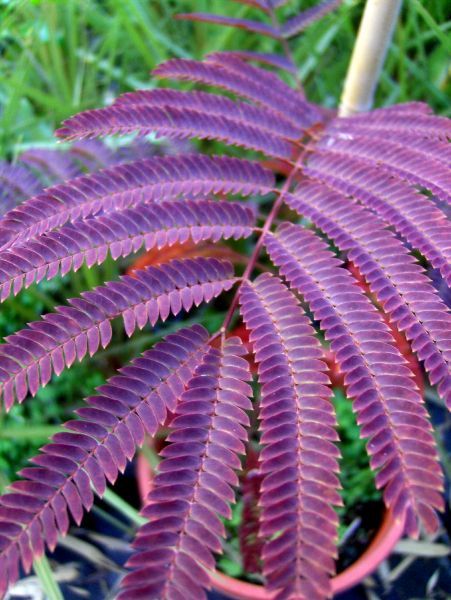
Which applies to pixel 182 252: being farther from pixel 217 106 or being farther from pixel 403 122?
pixel 403 122

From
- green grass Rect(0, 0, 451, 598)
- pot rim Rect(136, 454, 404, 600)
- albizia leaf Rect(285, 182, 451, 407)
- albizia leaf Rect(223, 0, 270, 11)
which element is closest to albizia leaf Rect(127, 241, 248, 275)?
green grass Rect(0, 0, 451, 598)

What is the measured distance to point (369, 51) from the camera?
3.34 feet

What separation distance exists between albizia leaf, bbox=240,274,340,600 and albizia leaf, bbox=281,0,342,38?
0.80 metres

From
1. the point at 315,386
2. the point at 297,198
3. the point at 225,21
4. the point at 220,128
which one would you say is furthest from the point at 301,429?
the point at 225,21

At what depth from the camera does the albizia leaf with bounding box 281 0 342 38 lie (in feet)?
3.81

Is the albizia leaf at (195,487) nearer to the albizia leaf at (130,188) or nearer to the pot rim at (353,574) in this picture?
the albizia leaf at (130,188)

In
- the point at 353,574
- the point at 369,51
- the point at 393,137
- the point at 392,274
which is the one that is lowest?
the point at 353,574

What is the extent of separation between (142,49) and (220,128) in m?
0.64

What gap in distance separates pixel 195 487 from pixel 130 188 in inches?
16.5

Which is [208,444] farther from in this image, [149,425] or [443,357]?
[443,357]

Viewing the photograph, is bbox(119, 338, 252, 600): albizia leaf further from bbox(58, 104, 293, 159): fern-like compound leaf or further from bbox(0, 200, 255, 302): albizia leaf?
bbox(58, 104, 293, 159): fern-like compound leaf

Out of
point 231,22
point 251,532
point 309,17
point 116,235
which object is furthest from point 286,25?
point 251,532

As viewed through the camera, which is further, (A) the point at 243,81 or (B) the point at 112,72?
(B) the point at 112,72

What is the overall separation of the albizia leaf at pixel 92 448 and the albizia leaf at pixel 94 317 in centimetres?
5
